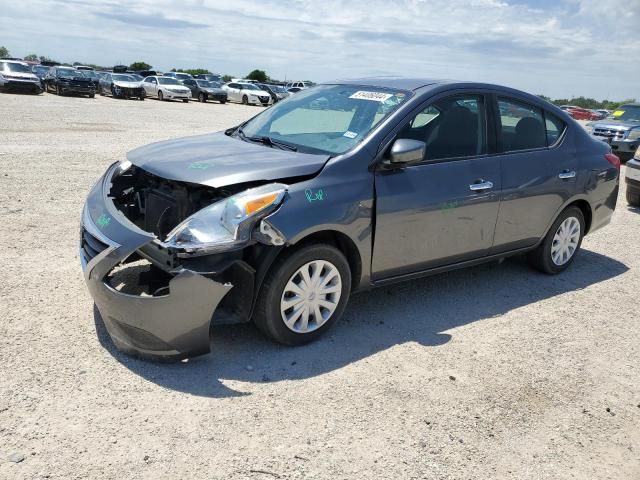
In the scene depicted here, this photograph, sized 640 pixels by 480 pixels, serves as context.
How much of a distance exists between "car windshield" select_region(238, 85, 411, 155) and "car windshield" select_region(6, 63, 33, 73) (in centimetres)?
2844

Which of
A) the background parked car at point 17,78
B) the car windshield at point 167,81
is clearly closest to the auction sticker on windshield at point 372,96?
the background parked car at point 17,78

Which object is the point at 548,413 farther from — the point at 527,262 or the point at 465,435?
the point at 527,262

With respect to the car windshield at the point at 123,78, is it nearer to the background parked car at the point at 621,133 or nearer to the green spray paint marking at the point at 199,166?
the background parked car at the point at 621,133

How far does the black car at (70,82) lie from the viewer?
3066 centimetres

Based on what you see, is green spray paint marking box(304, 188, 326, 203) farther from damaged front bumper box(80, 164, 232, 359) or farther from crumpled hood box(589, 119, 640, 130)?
crumpled hood box(589, 119, 640, 130)

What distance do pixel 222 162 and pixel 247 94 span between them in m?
35.1

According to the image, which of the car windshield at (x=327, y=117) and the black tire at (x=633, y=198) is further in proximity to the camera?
the black tire at (x=633, y=198)

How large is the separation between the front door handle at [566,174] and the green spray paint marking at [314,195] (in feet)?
9.12

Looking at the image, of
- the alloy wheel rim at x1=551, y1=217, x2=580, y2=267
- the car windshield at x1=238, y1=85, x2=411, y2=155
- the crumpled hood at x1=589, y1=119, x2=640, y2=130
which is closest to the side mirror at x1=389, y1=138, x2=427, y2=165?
the car windshield at x1=238, y1=85, x2=411, y2=155

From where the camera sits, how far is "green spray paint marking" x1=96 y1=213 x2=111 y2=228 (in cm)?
380

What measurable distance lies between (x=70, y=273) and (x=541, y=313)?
3979mm

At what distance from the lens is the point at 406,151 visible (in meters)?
4.07

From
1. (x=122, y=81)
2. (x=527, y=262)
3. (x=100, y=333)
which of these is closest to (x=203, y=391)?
(x=100, y=333)

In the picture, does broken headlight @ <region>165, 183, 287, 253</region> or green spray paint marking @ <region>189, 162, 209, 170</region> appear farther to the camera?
green spray paint marking @ <region>189, 162, 209, 170</region>
